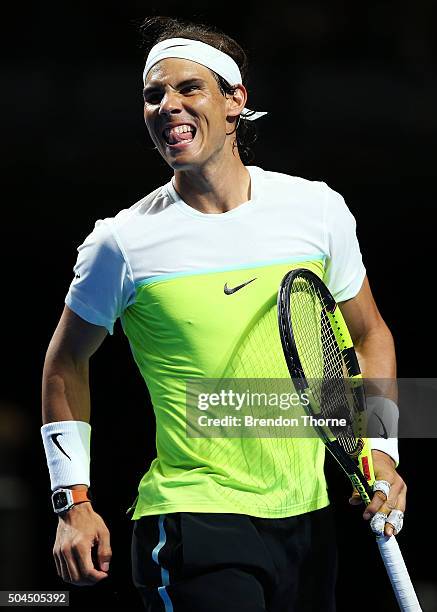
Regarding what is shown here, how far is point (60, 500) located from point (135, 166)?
1418 millimetres

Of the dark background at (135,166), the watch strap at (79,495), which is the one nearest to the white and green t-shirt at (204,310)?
the watch strap at (79,495)

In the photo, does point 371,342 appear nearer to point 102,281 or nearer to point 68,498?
point 102,281

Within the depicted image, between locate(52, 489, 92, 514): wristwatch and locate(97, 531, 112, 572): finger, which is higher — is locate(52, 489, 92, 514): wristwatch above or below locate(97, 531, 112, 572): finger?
above

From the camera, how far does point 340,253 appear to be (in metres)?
2.77

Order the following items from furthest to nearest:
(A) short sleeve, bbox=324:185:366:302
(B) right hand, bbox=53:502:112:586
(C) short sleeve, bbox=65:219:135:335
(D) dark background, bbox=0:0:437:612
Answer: (D) dark background, bbox=0:0:437:612, (A) short sleeve, bbox=324:185:366:302, (C) short sleeve, bbox=65:219:135:335, (B) right hand, bbox=53:502:112:586

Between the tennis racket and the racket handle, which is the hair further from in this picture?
the racket handle

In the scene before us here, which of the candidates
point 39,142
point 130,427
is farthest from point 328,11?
point 130,427

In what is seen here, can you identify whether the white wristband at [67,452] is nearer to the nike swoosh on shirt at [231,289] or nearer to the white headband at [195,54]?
the nike swoosh on shirt at [231,289]

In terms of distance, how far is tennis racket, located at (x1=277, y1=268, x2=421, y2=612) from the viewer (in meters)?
2.42

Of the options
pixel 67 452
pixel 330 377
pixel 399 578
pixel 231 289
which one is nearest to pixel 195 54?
pixel 231 289

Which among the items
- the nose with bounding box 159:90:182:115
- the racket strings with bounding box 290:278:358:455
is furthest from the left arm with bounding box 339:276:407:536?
the nose with bounding box 159:90:182:115

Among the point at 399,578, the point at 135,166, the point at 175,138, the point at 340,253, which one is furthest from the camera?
the point at 135,166

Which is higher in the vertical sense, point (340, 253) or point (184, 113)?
point (184, 113)

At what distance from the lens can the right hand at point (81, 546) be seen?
2.53m
